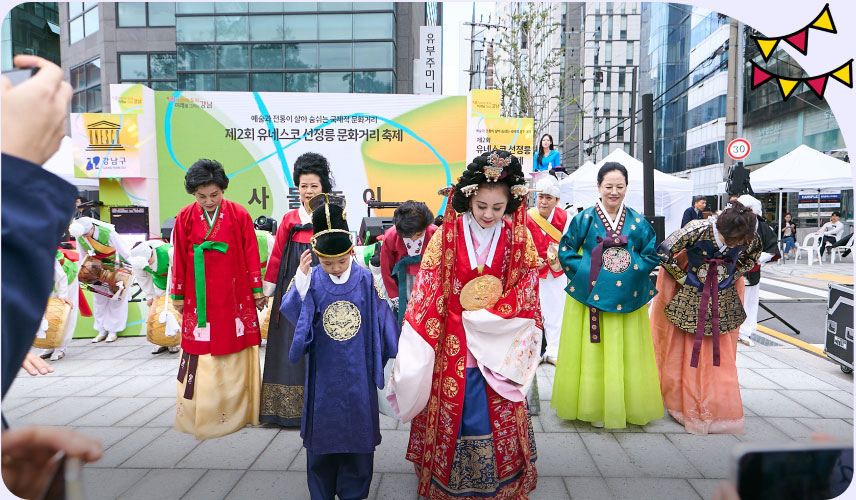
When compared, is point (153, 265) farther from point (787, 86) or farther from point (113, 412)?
point (787, 86)

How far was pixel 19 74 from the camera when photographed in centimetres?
73

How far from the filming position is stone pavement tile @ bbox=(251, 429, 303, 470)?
316 cm

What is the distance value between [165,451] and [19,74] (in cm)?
329

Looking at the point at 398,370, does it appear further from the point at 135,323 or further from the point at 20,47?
the point at 135,323

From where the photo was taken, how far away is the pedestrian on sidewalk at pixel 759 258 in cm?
441

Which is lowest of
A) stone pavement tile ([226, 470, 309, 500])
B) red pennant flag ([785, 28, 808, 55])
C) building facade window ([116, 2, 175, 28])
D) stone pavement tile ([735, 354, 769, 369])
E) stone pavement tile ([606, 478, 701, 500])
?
stone pavement tile ([735, 354, 769, 369])

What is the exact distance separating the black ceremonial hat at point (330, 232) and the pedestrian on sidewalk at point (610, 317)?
77.3 inches

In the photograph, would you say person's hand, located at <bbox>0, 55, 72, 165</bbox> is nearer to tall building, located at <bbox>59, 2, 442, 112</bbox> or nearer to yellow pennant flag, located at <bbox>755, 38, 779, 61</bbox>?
yellow pennant flag, located at <bbox>755, 38, 779, 61</bbox>

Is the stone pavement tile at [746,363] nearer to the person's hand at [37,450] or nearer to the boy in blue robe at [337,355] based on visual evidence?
the boy in blue robe at [337,355]

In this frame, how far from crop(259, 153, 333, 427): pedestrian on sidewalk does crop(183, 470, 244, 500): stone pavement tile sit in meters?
0.77

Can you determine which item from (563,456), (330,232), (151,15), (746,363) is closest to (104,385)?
(330,232)

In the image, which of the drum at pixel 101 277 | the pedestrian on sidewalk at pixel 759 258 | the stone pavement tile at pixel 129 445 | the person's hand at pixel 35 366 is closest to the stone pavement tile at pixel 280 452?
the stone pavement tile at pixel 129 445

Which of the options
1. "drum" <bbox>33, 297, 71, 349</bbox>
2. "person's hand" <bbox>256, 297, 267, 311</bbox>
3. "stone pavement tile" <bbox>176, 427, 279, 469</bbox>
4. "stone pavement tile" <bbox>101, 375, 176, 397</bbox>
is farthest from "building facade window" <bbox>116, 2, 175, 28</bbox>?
"stone pavement tile" <bbox>176, 427, 279, 469</bbox>

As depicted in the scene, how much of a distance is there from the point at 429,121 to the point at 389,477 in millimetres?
7012
